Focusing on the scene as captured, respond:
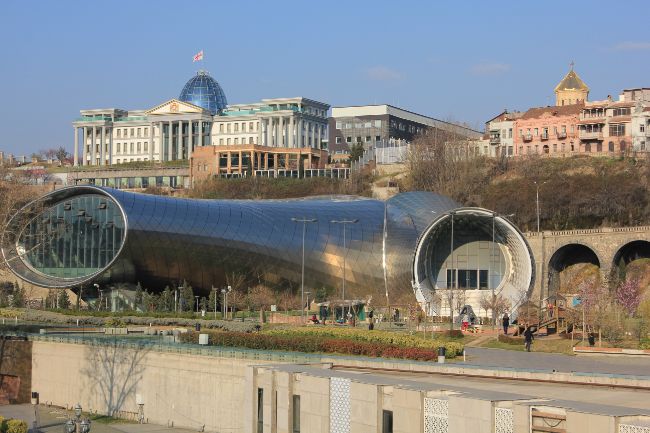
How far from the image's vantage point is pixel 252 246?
88.8 metres

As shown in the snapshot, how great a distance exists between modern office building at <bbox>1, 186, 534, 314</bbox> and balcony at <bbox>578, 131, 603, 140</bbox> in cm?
3283

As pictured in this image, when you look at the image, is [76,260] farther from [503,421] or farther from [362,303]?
[503,421]

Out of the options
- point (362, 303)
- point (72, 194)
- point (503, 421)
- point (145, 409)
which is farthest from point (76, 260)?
point (503, 421)

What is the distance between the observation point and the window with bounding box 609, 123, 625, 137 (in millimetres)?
118200

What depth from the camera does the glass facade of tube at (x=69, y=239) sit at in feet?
290

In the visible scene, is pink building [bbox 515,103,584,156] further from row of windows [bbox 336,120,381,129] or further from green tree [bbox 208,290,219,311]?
green tree [bbox 208,290,219,311]

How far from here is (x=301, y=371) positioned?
31.0 m

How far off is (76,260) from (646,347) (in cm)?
5266

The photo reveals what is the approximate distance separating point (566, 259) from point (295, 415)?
67.2 m

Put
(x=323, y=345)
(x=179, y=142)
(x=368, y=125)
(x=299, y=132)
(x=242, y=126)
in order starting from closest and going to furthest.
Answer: (x=323, y=345)
(x=299, y=132)
(x=242, y=126)
(x=179, y=142)
(x=368, y=125)

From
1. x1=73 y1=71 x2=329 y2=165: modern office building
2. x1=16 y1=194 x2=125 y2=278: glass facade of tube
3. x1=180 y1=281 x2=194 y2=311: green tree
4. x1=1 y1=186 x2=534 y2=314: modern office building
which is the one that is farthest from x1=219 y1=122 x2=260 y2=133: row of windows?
x1=180 y1=281 x2=194 y2=311: green tree

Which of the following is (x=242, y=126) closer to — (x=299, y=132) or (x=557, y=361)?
(x=299, y=132)

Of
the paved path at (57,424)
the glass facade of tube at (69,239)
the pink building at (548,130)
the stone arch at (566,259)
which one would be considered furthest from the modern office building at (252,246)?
the paved path at (57,424)

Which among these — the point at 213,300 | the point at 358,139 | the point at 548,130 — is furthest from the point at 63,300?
the point at 358,139
